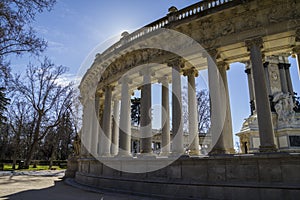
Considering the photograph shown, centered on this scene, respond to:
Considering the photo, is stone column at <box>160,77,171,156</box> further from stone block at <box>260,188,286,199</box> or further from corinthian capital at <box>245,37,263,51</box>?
stone block at <box>260,188,286,199</box>

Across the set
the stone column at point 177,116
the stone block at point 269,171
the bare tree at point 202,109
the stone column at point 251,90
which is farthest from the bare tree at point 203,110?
the stone block at point 269,171

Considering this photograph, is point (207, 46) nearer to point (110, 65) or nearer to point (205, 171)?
point (205, 171)

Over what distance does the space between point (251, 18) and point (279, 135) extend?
14.4 meters

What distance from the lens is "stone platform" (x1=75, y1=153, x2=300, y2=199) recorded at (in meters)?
15.1

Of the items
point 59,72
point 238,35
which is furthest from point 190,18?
point 59,72

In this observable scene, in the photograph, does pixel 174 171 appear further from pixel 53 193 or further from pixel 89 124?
pixel 89 124

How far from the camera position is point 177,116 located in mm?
22297

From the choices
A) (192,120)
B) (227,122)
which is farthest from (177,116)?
(227,122)

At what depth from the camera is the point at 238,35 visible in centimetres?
2008

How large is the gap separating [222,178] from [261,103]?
6604mm

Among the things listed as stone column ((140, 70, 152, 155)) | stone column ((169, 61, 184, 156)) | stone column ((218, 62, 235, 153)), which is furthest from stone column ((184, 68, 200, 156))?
stone column ((140, 70, 152, 155))

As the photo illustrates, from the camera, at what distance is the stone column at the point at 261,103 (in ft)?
55.2

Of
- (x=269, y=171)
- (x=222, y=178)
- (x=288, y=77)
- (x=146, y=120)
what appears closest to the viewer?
(x=269, y=171)

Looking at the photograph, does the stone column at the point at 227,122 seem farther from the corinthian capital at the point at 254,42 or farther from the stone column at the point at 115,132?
the stone column at the point at 115,132
